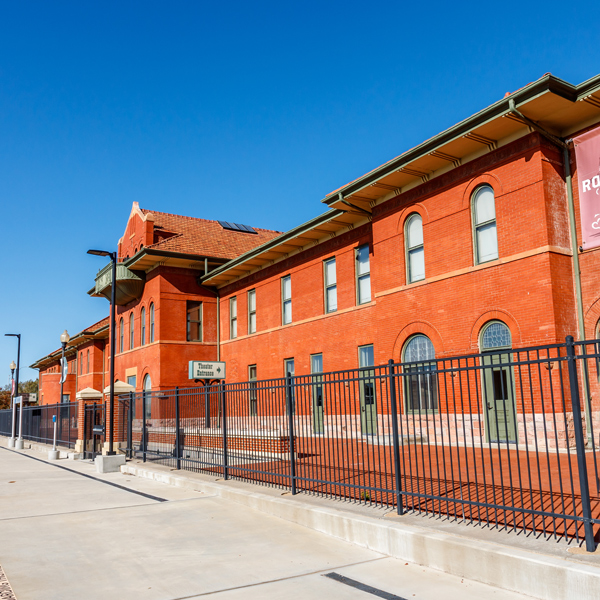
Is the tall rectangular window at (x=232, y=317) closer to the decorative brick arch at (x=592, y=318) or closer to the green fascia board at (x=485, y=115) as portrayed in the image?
the green fascia board at (x=485, y=115)

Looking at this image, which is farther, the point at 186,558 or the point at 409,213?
the point at 409,213

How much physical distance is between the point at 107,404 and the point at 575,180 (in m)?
14.8

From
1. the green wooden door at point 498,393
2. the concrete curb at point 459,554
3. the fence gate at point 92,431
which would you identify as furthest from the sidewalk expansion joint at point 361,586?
the fence gate at point 92,431

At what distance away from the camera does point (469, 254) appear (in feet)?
52.7

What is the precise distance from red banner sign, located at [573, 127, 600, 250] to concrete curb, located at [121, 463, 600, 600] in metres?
10.1

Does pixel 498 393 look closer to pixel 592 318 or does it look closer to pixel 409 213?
pixel 592 318

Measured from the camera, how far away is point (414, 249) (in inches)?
711

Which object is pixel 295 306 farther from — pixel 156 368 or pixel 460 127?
pixel 460 127

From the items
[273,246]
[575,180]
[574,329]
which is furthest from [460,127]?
[273,246]

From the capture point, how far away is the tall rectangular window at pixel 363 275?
2114cm

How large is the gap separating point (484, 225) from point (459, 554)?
1171cm

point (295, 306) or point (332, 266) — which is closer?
point (332, 266)

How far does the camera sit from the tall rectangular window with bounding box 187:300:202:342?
31062 millimetres

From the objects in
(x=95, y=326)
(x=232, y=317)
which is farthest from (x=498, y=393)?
(x=95, y=326)
